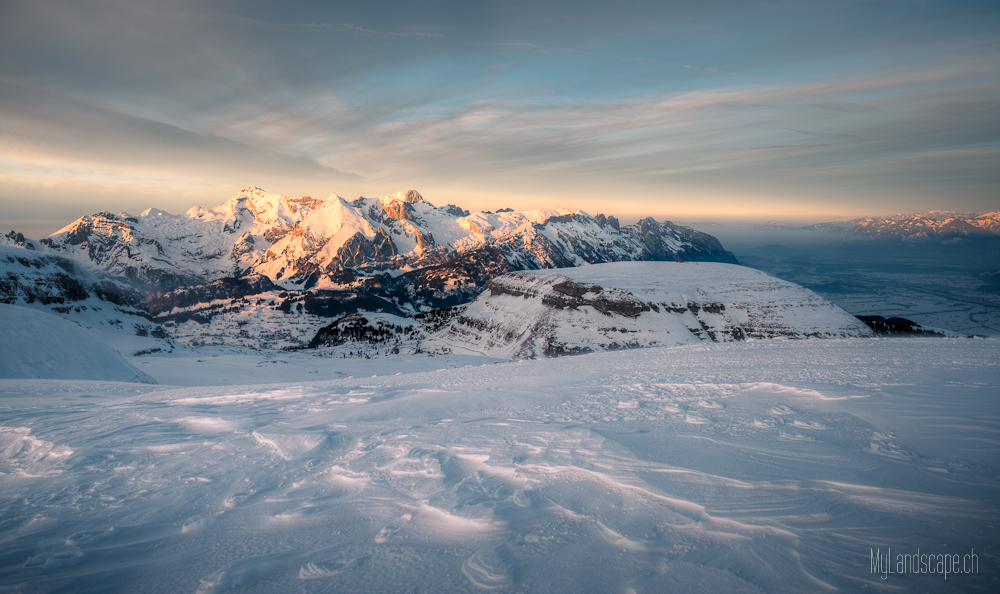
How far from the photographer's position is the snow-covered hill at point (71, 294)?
4498 inches

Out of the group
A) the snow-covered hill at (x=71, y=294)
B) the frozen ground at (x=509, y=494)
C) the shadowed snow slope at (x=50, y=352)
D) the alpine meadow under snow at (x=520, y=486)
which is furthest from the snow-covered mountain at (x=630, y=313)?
the snow-covered hill at (x=71, y=294)

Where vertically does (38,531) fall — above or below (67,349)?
above

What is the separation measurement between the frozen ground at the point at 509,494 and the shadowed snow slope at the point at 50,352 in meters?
20.5

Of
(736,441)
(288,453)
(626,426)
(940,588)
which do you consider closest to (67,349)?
(288,453)

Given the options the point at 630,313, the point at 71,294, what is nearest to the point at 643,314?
the point at 630,313

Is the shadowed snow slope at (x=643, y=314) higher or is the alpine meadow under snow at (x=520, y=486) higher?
the alpine meadow under snow at (x=520, y=486)

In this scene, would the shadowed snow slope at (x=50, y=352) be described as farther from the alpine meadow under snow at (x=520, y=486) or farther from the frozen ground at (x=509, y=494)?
the frozen ground at (x=509, y=494)

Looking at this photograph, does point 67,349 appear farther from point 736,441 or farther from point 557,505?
point 736,441

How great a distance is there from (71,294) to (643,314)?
164074 mm

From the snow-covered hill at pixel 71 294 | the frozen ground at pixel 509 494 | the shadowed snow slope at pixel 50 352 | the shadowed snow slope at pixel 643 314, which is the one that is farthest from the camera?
the snow-covered hill at pixel 71 294

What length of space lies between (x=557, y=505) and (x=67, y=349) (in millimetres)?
38158

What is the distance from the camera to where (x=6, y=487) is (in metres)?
6.16

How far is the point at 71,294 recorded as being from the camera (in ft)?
403

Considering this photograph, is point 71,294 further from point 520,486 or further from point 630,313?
point 520,486
